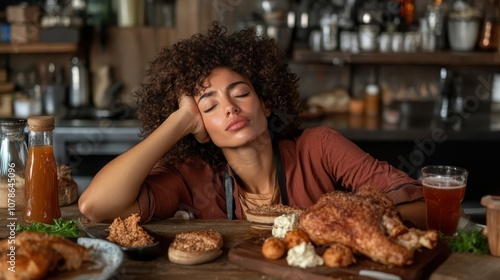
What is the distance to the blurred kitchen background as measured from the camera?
4.64 m

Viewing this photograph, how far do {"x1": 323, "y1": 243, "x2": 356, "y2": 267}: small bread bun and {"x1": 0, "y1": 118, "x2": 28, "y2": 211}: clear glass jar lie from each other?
117cm

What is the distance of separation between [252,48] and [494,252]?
1.20 metres

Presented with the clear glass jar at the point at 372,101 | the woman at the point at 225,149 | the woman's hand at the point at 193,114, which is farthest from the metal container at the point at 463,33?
the woman's hand at the point at 193,114

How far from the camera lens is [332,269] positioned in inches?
64.6

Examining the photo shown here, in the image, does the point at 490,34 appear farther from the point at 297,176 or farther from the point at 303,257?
the point at 303,257

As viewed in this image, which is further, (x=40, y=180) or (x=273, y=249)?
(x=40, y=180)

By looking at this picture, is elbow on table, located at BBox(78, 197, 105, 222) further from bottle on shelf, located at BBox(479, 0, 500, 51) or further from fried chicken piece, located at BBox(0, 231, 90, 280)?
bottle on shelf, located at BBox(479, 0, 500, 51)

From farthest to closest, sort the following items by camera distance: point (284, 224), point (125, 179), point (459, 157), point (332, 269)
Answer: point (459, 157)
point (125, 179)
point (284, 224)
point (332, 269)

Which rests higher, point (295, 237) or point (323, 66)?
point (323, 66)

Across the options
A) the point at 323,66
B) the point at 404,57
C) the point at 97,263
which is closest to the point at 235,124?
the point at 97,263

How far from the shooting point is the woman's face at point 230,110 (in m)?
2.32

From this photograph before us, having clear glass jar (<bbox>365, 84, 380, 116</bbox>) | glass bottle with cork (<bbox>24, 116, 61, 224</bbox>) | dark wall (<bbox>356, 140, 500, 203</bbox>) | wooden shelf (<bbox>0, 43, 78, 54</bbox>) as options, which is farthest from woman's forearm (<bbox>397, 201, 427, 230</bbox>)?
wooden shelf (<bbox>0, 43, 78, 54</bbox>)

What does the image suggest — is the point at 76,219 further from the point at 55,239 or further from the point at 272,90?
the point at 272,90

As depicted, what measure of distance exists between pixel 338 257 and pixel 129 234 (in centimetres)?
58
